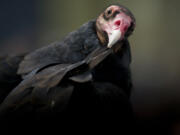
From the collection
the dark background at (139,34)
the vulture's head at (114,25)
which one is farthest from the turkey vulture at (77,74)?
the dark background at (139,34)

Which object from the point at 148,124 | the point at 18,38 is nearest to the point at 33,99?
the point at 148,124

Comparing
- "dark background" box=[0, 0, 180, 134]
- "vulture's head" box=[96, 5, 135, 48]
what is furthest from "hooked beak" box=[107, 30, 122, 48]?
"dark background" box=[0, 0, 180, 134]

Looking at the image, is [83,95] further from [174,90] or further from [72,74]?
[174,90]

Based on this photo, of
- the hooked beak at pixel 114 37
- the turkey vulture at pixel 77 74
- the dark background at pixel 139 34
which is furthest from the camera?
the dark background at pixel 139 34

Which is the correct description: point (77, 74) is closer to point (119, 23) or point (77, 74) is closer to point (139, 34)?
point (119, 23)

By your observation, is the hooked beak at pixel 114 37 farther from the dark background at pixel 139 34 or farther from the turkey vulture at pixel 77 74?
the dark background at pixel 139 34

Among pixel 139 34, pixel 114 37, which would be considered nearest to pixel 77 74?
pixel 114 37
